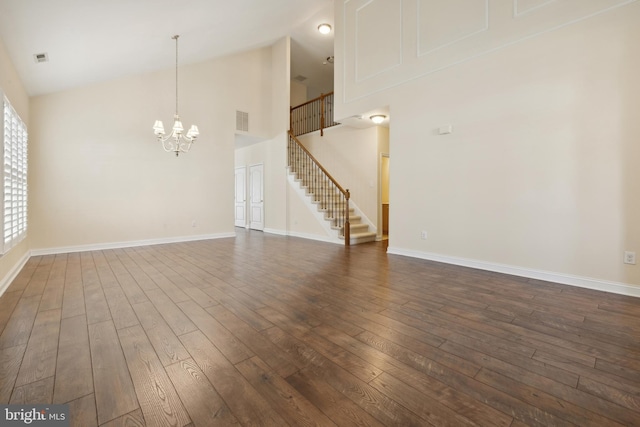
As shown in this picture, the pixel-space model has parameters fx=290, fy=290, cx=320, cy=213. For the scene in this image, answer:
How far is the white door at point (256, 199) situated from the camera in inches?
341

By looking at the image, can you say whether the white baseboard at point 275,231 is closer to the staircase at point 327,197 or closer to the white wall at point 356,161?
the staircase at point 327,197

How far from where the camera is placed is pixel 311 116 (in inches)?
341

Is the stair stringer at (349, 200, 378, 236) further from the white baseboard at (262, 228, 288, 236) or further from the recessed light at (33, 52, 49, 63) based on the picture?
the recessed light at (33, 52, 49, 63)

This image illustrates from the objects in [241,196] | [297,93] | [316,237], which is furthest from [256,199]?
[297,93]

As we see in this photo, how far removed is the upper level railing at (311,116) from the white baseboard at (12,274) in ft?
19.8

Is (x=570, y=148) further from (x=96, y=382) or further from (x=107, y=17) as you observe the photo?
(x=107, y=17)

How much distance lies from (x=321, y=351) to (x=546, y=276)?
3.17 m

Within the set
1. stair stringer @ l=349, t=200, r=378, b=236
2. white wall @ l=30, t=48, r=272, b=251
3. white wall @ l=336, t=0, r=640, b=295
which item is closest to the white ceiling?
white wall @ l=30, t=48, r=272, b=251

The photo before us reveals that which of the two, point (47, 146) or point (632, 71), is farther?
point (47, 146)

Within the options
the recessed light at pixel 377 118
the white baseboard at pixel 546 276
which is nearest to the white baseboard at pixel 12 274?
the white baseboard at pixel 546 276

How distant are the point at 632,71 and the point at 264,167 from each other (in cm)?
731

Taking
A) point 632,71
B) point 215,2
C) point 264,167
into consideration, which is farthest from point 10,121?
point 632,71

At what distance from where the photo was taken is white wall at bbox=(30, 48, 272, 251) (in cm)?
509

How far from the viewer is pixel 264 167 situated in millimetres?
8461
